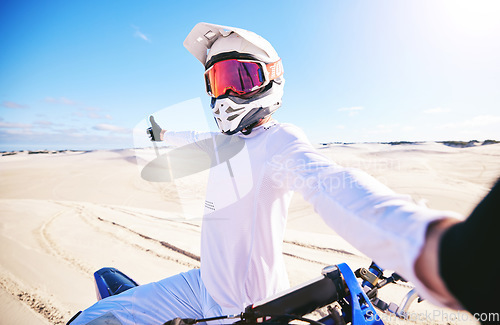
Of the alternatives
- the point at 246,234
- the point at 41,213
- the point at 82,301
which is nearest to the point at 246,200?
the point at 246,234

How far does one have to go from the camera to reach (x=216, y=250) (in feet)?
4.61

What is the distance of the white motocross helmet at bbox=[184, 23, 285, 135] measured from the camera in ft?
5.61

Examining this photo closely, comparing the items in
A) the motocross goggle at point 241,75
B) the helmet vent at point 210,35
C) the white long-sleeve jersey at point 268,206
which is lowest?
the white long-sleeve jersey at point 268,206

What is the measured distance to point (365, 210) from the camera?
2.36ft

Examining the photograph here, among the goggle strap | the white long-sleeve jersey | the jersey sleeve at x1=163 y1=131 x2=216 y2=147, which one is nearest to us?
the white long-sleeve jersey

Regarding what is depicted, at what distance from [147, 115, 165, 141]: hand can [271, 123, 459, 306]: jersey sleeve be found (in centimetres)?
349

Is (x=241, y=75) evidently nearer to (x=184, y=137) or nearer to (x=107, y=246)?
(x=184, y=137)

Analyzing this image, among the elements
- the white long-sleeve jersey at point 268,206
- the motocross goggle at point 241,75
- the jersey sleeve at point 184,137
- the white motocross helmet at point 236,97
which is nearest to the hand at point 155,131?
the jersey sleeve at point 184,137

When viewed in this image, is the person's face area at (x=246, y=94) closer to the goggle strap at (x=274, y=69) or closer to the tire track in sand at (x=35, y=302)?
the goggle strap at (x=274, y=69)

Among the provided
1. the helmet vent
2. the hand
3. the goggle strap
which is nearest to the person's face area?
the goggle strap

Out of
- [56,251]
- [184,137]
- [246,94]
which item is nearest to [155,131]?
A: [184,137]

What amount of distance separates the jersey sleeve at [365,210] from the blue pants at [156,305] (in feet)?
3.62

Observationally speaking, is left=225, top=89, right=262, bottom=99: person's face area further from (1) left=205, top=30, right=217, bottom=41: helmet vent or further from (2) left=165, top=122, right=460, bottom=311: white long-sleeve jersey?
(1) left=205, top=30, right=217, bottom=41: helmet vent

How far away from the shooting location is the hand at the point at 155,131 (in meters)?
3.98
